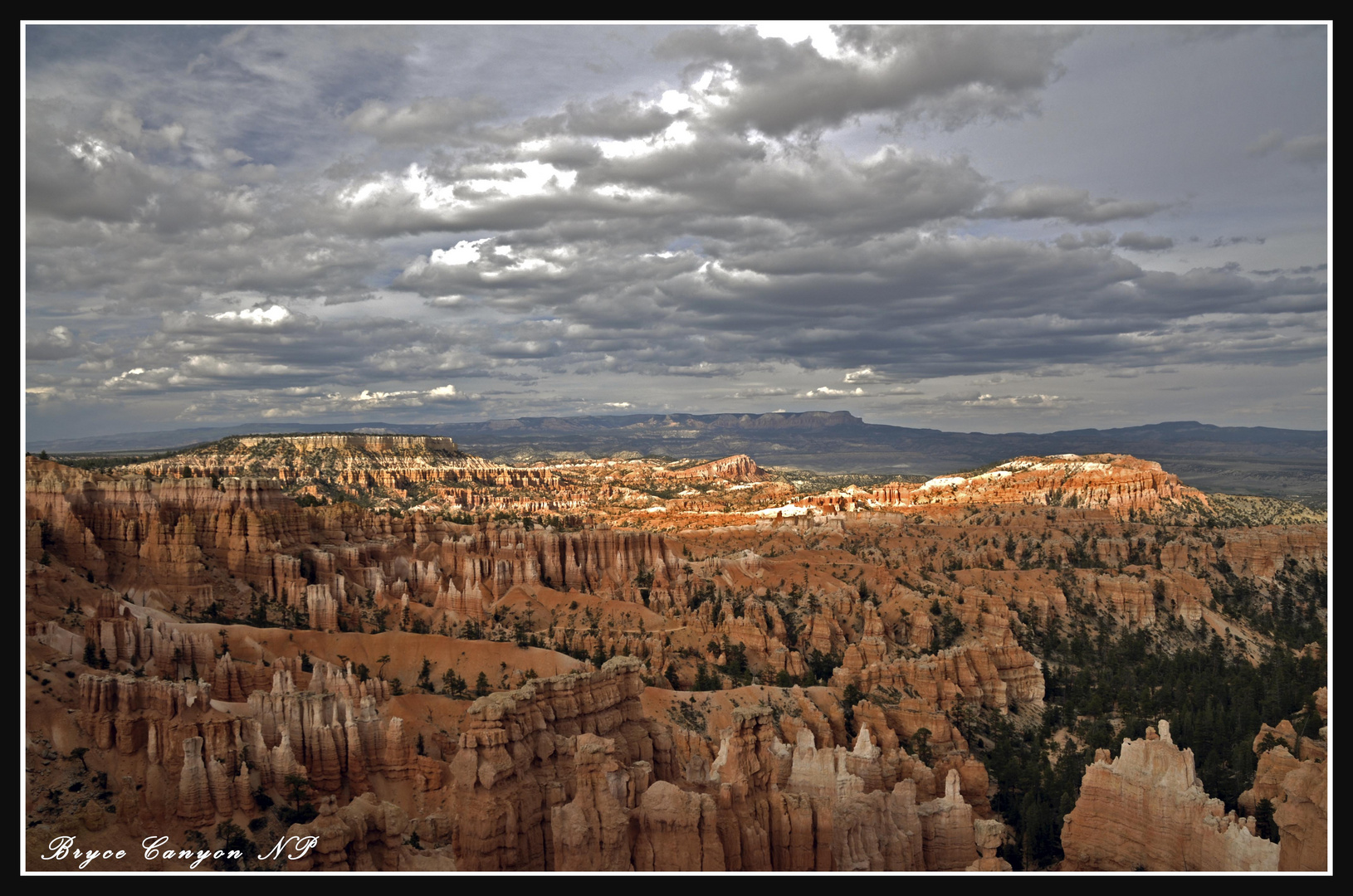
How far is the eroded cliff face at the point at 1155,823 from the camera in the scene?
102 feet

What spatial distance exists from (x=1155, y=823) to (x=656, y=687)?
29.9 meters

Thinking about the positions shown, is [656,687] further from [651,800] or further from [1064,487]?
[1064,487]

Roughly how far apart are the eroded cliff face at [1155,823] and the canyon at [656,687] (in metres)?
0.13

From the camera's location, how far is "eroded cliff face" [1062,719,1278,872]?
31138 millimetres

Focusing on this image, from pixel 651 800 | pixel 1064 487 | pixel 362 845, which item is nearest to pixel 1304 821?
pixel 651 800

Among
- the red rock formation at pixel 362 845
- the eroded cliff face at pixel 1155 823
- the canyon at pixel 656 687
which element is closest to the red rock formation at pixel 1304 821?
the canyon at pixel 656 687

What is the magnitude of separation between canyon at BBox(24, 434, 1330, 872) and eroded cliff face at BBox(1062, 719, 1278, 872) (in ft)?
0.41

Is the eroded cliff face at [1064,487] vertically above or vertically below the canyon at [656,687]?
above

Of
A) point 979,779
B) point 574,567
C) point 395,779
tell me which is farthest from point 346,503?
point 979,779

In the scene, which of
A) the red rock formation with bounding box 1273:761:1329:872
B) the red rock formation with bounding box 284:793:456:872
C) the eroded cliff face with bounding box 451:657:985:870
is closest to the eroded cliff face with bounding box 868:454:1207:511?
the red rock formation with bounding box 1273:761:1329:872

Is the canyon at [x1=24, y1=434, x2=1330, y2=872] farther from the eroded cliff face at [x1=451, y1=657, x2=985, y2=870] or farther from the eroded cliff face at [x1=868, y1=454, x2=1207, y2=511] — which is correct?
the eroded cliff face at [x1=868, y1=454, x2=1207, y2=511]

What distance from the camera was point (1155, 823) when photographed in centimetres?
3428

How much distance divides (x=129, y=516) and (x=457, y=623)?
86.5ft

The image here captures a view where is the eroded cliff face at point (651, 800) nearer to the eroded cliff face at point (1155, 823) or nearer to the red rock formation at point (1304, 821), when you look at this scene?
the eroded cliff face at point (1155, 823)
